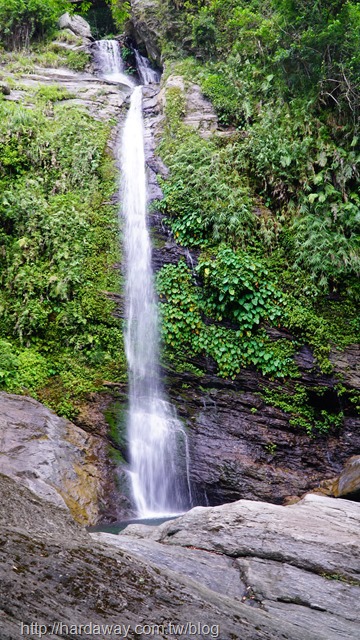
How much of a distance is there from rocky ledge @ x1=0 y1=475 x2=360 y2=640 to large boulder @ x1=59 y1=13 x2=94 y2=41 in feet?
80.1

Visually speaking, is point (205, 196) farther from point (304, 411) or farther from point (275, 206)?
point (304, 411)

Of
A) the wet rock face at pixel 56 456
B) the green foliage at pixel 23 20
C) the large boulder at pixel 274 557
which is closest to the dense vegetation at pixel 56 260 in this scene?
the wet rock face at pixel 56 456

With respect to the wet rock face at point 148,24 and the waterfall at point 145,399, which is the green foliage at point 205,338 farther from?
the wet rock face at point 148,24

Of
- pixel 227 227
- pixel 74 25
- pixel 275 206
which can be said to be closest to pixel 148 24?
pixel 74 25

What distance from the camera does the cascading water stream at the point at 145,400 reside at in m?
9.35

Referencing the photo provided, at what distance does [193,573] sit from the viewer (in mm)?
4270

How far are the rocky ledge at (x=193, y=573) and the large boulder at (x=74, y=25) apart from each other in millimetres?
24413

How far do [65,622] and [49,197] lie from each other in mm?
12633

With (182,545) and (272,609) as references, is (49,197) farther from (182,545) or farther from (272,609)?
(272,609)

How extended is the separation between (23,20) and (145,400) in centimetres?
1996

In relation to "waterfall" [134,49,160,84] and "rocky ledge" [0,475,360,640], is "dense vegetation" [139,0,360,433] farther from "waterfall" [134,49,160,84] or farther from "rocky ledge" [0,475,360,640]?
"waterfall" [134,49,160,84]

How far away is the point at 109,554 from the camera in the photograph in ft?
8.97

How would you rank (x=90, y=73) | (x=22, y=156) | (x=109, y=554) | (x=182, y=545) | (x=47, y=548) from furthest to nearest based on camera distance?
(x=90, y=73)
(x=22, y=156)
(x=182, y=545)
(x=109, y=554)
(x=47, y=548)

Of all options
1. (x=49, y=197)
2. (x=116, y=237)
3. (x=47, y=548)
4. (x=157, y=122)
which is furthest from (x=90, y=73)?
(x=47, y=548)
